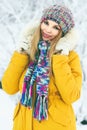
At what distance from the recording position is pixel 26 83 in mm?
2785

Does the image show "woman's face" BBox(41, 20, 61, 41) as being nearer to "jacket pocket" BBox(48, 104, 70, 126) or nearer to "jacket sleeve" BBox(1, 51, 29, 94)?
"jacket sleeve" BBox(1, 51, 29, 94)

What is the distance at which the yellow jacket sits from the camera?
270 centimetres

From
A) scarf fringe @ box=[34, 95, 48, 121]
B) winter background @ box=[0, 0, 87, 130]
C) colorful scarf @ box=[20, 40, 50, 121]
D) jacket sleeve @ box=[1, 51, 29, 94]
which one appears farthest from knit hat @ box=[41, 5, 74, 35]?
winter background @ box=[0, 0, 87, 130]

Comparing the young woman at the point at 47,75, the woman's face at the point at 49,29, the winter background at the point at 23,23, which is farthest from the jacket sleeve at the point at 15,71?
the winter background at the point at 23,23

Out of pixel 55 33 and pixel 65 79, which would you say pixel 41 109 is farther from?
pixel 55 33

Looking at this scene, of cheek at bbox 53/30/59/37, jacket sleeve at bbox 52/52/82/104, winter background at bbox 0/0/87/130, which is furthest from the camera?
winter background at bbox 0/0/87/130

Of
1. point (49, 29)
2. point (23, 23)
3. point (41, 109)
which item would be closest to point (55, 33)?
point (49, 29)

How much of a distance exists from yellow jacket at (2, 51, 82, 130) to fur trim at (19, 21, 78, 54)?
62 mm

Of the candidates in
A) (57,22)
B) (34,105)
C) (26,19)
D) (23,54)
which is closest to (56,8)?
(57,22)

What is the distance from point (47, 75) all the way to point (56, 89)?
0.11 m

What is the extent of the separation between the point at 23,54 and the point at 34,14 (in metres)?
3.00

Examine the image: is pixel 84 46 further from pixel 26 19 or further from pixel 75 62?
pixel 75 62

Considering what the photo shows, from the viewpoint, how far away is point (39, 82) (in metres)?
2.77

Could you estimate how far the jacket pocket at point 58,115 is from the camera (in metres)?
2.75
